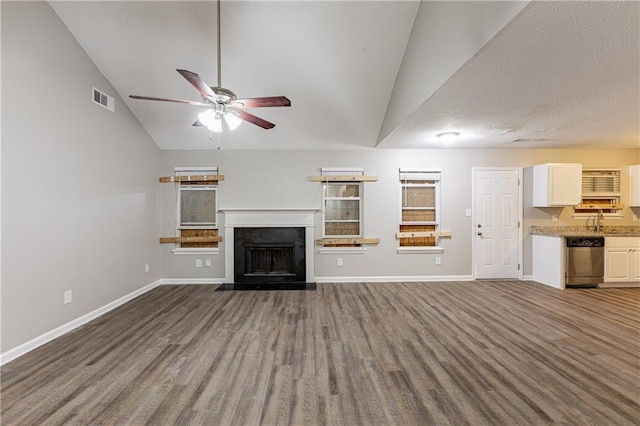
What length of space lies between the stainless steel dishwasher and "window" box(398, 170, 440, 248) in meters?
2.09

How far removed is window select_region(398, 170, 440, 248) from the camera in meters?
5.27

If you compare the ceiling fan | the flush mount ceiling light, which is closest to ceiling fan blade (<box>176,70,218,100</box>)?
the ceiling fan

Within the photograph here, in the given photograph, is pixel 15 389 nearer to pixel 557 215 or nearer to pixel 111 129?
pixel 111 129

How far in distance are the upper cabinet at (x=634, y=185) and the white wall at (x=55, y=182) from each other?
8.79 m

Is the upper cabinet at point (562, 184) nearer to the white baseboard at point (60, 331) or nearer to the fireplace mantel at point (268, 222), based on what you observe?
the fireplace mantel at point (268, 222)

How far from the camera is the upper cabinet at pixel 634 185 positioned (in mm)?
5160

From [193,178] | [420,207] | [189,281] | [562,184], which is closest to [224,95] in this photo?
[193,178]

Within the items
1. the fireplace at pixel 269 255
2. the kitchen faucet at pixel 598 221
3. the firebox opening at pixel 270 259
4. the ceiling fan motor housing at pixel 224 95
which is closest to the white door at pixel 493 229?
the kitchen faucet at pixel 598 221

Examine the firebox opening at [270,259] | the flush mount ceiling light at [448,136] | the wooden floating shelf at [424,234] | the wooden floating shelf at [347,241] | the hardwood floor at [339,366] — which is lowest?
the hardwood floor at [339,366]

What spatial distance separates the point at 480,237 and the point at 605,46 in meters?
3.81

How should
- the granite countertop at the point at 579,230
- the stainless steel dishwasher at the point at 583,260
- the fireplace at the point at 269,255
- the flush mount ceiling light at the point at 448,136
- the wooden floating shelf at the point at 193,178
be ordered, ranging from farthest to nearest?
the wooden floating shelf at the point at 193,178, the fireplace at the point at 269,255, the granite countertop at the point at 579,230, the stainless steel dishwasher at the point at 583,260, the flush mount ceiling light at the point at 448,136

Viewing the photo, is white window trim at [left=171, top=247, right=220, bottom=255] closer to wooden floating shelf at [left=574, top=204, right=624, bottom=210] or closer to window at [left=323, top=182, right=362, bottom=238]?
window at [left=323, top=182, right=362, bottom=238]

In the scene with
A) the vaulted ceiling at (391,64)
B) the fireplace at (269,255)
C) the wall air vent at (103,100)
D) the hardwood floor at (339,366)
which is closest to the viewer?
the hardwood floor at (339,366)

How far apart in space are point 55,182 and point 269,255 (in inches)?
121
